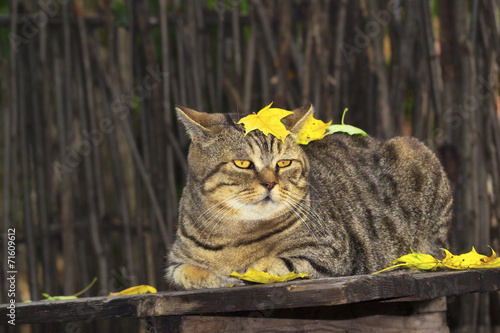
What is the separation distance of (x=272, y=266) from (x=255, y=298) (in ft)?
1.46

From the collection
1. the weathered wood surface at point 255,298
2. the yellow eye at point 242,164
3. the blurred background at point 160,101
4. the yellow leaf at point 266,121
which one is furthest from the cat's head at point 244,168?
the blurred background at point 160,101

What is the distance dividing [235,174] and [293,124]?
308mm

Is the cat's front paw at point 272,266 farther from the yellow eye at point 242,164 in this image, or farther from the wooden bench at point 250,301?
the yellow eye at point 242,164

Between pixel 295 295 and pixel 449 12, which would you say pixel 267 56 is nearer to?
pixel 449 12

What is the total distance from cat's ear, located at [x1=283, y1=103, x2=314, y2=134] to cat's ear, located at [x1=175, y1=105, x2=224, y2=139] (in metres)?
0.24

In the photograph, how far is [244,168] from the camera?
2316 millimetres

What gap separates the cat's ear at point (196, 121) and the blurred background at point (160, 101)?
3.54 ft

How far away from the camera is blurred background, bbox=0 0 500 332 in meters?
3.50

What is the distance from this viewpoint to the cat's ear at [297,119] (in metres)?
2.44

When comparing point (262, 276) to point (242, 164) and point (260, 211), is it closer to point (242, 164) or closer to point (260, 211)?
point (260, 211)

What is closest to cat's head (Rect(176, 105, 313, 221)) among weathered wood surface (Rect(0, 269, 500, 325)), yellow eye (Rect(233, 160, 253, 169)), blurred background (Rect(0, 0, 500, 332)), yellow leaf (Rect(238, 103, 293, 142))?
yellow eye (Rect(233, 160, 253, 169))

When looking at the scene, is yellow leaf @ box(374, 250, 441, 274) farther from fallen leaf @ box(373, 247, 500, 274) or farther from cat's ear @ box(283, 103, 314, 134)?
cat's ear @ box(283, 103, 314, 134)

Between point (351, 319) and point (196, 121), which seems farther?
point (196, 121)

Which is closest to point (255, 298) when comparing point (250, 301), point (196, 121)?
point (250, 301)
